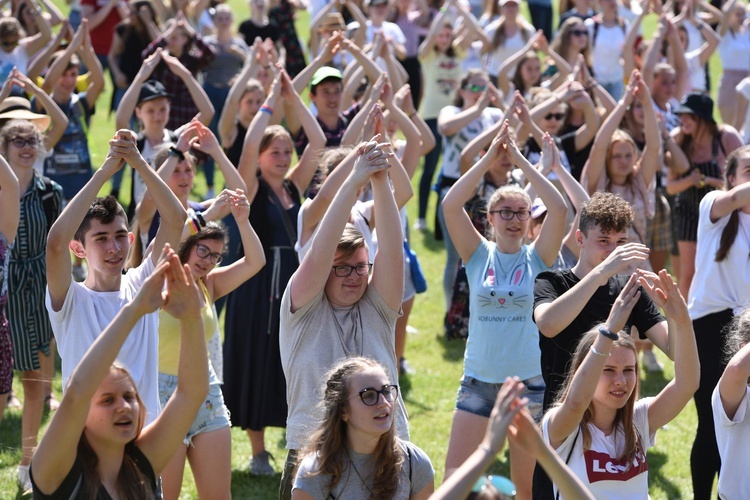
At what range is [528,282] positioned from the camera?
18.7ft

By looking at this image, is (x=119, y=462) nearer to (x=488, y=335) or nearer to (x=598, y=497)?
(x=598, y=497)

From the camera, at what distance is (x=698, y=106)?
871 cm

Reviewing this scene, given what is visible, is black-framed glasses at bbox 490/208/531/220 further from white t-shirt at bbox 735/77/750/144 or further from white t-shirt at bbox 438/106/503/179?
white t-shirt at bbox 735/77/750/144

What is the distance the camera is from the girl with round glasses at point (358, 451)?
3.86 metres

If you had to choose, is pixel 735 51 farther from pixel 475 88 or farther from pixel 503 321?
pixel 503 321

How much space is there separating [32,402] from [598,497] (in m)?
3.68

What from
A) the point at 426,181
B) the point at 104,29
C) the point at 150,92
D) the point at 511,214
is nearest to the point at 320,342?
the point at 511,214

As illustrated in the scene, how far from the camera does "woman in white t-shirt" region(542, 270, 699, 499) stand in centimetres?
409

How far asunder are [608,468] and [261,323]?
321 cm

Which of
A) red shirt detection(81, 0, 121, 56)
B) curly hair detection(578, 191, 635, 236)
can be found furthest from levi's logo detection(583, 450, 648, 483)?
red shirt detection(81, 0, 121, 56)

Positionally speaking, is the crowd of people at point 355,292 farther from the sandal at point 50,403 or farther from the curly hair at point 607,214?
the sandal at point 50,403

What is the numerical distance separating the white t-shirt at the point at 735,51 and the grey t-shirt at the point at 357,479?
35.7 feet

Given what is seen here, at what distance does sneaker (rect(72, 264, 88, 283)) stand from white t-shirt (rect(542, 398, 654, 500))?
261 inches

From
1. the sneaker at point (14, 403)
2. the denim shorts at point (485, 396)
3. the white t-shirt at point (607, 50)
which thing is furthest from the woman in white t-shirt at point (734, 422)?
the white t-shirt at point (607, 50)
